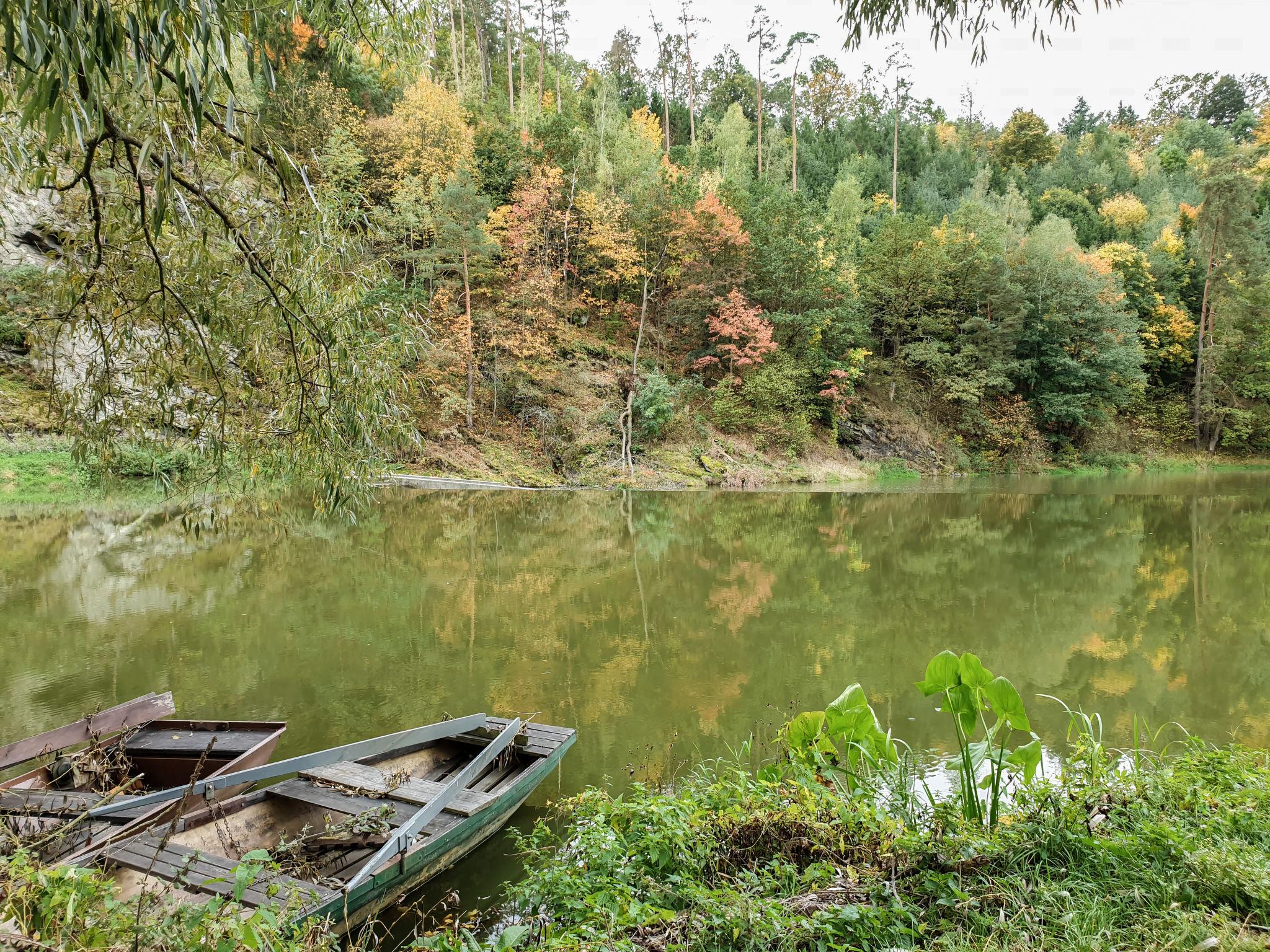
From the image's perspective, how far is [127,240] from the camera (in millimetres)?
3260

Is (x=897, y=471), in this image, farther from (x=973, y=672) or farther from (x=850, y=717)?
(x=973, y=672)

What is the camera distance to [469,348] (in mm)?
20234

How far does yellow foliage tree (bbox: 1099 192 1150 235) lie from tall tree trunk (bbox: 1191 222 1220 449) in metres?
5.28

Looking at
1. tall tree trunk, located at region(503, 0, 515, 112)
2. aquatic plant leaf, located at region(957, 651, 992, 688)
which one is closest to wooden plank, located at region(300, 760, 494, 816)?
aquatic plant leaf, located at region(957, 651, 992, 688)

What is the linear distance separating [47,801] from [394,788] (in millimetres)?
1664

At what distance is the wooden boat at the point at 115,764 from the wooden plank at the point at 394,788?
21.3 inches

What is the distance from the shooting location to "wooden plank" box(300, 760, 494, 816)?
3.59 metres

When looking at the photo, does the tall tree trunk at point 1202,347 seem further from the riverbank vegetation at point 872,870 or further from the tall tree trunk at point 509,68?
the riverbank vegetation at point 872,870

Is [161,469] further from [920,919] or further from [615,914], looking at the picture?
[920,919]

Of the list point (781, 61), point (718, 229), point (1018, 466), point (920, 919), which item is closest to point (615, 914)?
point (920, 919)

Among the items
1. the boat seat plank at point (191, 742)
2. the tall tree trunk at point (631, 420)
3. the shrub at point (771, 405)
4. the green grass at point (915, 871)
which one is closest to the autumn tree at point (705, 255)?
the tall tree trunk at point (631, 420)

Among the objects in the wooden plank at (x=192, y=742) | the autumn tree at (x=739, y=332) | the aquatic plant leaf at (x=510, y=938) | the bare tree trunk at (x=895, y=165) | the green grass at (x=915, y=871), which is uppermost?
the bare tree trunk at (x=895, y=165)

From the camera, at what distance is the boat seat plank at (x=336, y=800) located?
11.6ft

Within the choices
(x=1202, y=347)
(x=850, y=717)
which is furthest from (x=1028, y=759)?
(x=1202, y=347)
